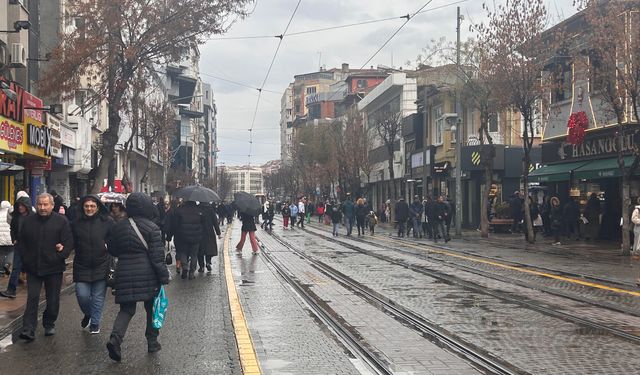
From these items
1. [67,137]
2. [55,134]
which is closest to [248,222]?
[55,134]

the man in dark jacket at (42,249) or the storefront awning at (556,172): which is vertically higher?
the storefront awning at (556,172)

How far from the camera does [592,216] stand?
96.2 ft

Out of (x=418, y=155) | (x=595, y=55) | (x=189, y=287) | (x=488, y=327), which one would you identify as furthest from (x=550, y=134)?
(x=488, y=327)

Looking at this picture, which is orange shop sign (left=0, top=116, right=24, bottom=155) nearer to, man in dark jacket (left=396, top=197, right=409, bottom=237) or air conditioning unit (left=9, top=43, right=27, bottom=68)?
air conditioning unit (left=9, top=43, right=27, bottom=68)

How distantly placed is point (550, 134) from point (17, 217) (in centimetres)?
2523

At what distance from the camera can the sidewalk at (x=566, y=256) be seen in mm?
17281

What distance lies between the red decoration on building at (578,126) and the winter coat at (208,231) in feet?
56.1

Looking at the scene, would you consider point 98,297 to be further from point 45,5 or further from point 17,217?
point 45,5

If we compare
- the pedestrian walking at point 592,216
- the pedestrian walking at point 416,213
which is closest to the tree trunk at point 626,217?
the pedestrian walking at point 592,216

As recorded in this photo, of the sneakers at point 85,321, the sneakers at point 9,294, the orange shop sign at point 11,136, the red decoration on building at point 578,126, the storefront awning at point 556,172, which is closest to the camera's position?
the sneakers at point 85,321

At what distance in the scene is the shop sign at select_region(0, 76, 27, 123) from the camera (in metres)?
21.0

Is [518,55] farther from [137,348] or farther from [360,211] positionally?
[137,348]

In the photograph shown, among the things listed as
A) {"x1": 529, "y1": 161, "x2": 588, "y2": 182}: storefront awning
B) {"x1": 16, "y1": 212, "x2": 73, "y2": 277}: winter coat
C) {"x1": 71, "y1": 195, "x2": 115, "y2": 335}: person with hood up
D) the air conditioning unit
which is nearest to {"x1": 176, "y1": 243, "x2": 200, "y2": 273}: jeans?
{"x1": 71, "y1": 195, "x2": 115, "y2": 335}: person with hood up

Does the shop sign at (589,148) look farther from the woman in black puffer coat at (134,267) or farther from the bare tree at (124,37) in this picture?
the woman in black puffer coat at (134,267)
